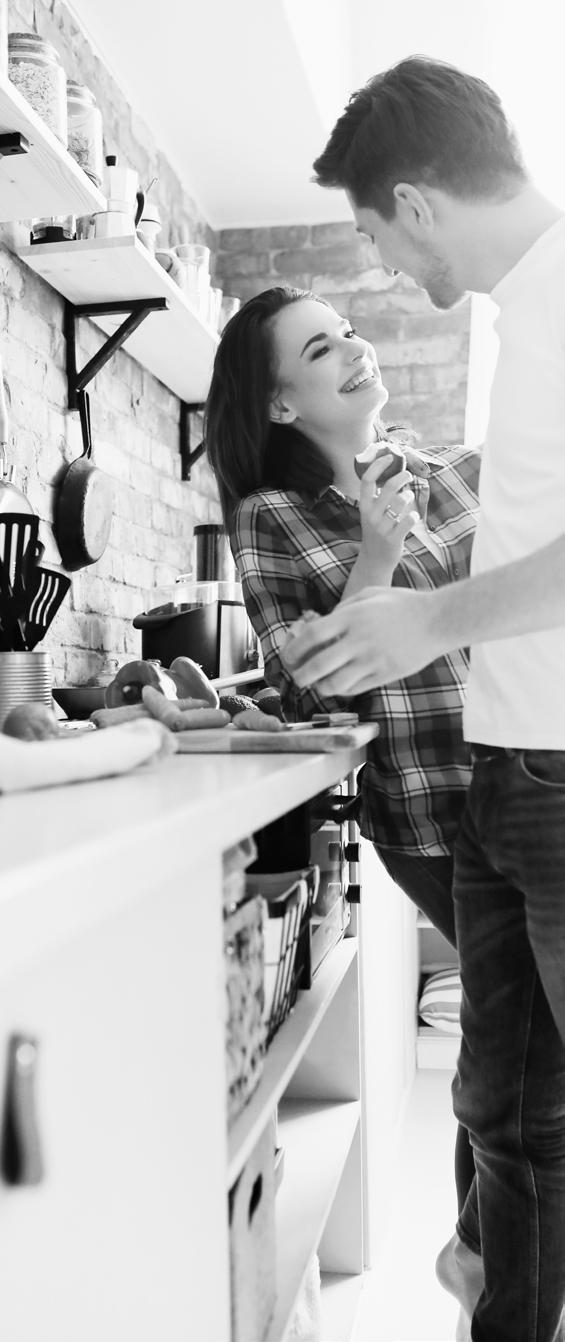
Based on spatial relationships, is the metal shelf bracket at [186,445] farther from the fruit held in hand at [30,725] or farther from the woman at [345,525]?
the fruit held in hand at [30,725]

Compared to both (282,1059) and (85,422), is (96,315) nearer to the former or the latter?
(85,422)

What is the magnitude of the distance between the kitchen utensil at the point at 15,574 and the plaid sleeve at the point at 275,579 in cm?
30

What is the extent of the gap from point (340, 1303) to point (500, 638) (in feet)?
4.64

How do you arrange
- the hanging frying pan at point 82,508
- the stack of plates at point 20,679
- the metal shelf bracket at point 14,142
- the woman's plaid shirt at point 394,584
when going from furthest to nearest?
the hanging frying pan at point 82,508 → the metal shelf bracket at point 14,142 → the woman's plaid shirt at point 394,584 → the stack of plates at point 20,679

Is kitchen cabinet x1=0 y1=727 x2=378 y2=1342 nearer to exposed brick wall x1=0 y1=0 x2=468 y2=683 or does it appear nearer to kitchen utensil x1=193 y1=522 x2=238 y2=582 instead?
exposed brick wall x1=0 y1=0 x2=468 y2=683

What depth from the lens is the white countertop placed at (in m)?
0.42

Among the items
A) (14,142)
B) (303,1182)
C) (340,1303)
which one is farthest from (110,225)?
(340,1303)

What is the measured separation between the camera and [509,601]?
3.23 ft

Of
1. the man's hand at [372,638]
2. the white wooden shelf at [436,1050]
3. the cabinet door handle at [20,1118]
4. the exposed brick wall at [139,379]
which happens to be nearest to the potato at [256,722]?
the man's hand at [372,638]

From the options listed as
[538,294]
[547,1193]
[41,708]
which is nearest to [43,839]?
[41,708]

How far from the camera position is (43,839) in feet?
1.65

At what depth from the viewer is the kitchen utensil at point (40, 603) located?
1.42m

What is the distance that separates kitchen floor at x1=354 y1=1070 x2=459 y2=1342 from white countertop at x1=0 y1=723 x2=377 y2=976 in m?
1.39

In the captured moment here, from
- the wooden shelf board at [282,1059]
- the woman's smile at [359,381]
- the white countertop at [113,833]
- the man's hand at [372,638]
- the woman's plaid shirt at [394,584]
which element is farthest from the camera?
the woman's smile at [359,381]
